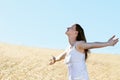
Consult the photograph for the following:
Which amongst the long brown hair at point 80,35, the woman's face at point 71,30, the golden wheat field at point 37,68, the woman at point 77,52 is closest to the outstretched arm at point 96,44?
the woman at point 77,52

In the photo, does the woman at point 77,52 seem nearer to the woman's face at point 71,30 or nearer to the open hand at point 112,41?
the woman's face at point 71,30

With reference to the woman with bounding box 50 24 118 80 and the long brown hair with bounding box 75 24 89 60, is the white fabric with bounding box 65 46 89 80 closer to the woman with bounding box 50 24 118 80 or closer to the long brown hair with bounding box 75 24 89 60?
the woman with bounding box 50 24 118 80

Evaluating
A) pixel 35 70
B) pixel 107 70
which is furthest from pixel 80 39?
pixel 107 70

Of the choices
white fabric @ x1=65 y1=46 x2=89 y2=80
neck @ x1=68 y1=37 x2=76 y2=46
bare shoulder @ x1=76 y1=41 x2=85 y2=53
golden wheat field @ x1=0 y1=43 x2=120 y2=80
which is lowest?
golden wheat field @ x1=0 y1=43 x2=120 y2=80

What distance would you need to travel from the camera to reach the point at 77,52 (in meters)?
7.49

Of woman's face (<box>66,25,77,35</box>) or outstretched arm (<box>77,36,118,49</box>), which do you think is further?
woman's face (<box>66,25,77,35</box>)

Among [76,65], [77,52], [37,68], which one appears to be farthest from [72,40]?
[37,68]

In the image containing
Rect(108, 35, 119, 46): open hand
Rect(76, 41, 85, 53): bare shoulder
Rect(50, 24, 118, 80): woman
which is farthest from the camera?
Rect(76, 41, 85, 53): bare shoulder

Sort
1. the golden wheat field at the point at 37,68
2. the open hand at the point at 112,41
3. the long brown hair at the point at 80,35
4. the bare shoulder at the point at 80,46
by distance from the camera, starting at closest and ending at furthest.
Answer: the open hand at the point at 112,41
the bare shoulder at the point at 80,46
the long brown hair at the point at 80,35
the golden wheat field at the point at 37,68

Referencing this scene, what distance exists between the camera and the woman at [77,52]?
7332 mm

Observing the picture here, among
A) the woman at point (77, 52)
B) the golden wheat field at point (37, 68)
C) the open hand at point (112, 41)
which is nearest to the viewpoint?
the open hand at point (112, 41)

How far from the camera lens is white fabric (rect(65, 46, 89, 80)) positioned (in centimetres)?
734

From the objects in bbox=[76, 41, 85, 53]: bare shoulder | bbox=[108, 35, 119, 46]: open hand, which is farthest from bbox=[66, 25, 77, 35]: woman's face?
bbox=[108, 35, 119, 46]: open hand

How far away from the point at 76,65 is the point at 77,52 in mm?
249
